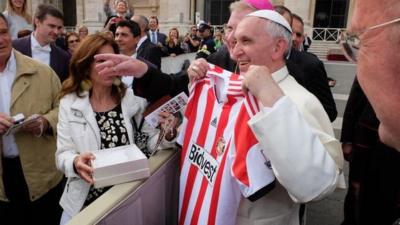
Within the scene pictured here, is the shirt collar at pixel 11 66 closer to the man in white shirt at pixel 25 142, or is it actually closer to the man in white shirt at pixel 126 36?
the man in white shirt at pixel 25 142

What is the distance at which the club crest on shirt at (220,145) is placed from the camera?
157cm

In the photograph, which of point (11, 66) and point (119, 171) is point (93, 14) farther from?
point (119, 171)

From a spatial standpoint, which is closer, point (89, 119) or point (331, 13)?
point (89, 119)

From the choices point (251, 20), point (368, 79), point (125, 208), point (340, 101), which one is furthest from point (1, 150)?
point (340, 101)

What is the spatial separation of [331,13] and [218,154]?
24.6 metres

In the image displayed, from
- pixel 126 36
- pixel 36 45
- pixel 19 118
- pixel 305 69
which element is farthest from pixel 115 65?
pixel 126 36

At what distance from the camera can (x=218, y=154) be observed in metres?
1.59

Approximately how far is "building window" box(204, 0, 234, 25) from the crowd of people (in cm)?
2301

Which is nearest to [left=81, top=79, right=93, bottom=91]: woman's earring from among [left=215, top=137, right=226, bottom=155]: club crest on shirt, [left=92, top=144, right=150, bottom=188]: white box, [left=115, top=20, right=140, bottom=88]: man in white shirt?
[left=92, top=144, right=150, bottom=188]: white box

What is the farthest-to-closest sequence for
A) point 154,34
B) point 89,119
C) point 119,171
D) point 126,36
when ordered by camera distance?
point 154,34 < point 126,36 < point 89,119 < point 119,171

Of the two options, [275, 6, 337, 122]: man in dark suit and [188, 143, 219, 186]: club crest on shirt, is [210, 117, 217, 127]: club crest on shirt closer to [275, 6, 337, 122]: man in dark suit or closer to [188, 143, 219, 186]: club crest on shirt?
[188, 143, 219, 186]: club crest on shirt

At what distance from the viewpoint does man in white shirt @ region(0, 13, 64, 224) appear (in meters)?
2.53

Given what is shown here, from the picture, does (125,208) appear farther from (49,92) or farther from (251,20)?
(49,92)

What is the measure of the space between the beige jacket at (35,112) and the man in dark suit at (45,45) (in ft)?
3.33
